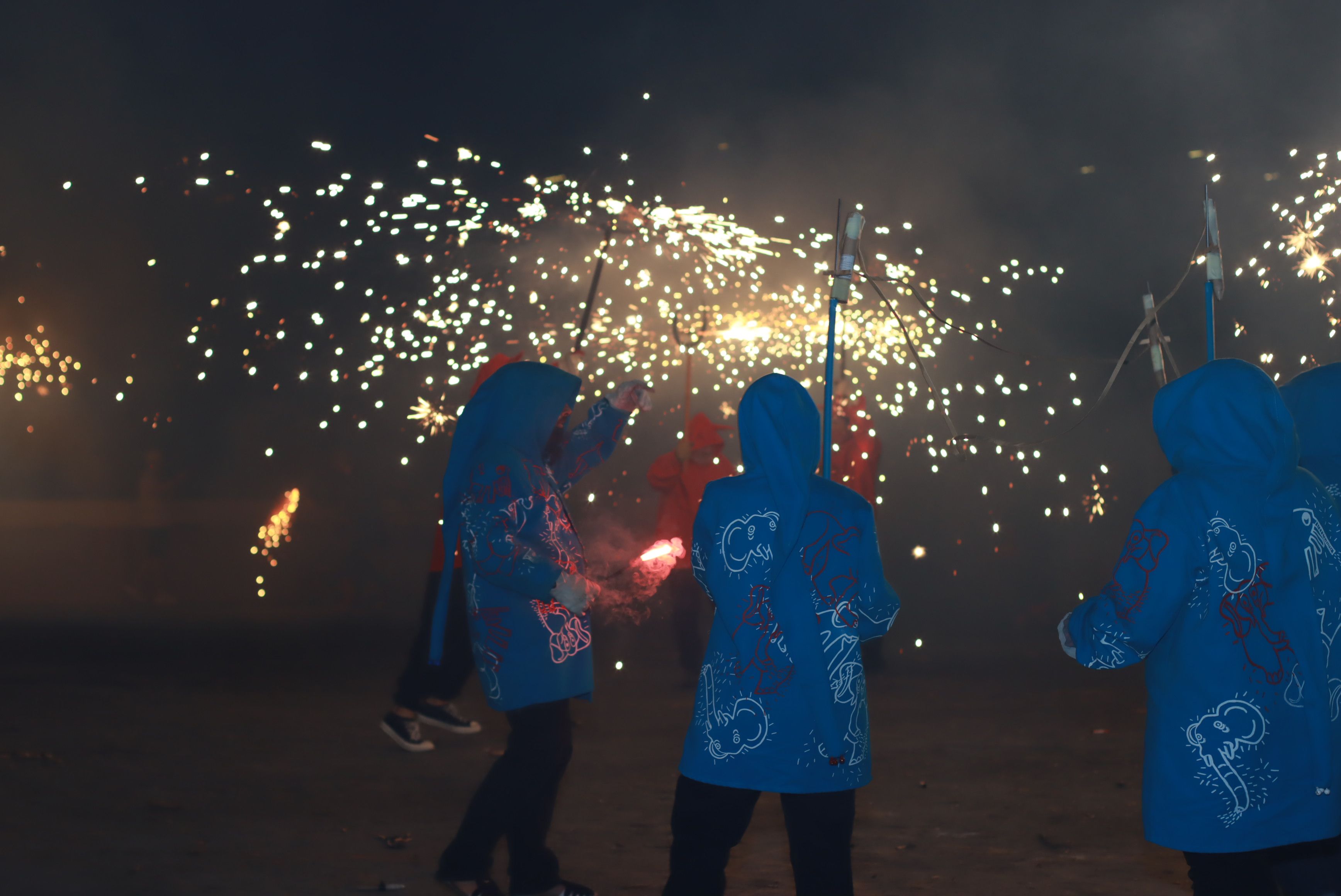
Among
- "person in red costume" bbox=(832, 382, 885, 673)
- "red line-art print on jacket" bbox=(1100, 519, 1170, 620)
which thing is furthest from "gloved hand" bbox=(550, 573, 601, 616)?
"person in red costume" bbox=(832, 382, 885, 673)

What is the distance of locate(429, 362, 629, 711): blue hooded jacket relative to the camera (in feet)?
11.1

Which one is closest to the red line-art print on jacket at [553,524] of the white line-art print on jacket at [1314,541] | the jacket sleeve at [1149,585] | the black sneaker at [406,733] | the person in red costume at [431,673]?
the jacket sleeve at [1149,585]

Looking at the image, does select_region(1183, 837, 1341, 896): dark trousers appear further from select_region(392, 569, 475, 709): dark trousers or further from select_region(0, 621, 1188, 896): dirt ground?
select_region(392, 569, 475, 709): dark trousers

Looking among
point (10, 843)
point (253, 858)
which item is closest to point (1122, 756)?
point (253, 858)

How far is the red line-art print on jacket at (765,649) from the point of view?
2.69 m

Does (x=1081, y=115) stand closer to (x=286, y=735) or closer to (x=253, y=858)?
(x=286, y=735)

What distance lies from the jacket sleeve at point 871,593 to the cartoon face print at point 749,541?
0.74 feet

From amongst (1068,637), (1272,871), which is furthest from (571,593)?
(1272,871)

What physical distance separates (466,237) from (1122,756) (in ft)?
24.1

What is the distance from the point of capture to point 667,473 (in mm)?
7883

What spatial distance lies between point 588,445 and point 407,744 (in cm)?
219

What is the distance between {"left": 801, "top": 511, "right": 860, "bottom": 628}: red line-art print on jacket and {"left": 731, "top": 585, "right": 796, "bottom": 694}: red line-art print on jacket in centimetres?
12

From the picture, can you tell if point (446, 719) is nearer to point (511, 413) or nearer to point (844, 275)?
point (511, 413)

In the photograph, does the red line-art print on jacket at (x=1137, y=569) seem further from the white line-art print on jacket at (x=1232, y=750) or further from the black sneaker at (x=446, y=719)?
the black sneaker at (x=446, y=719)
